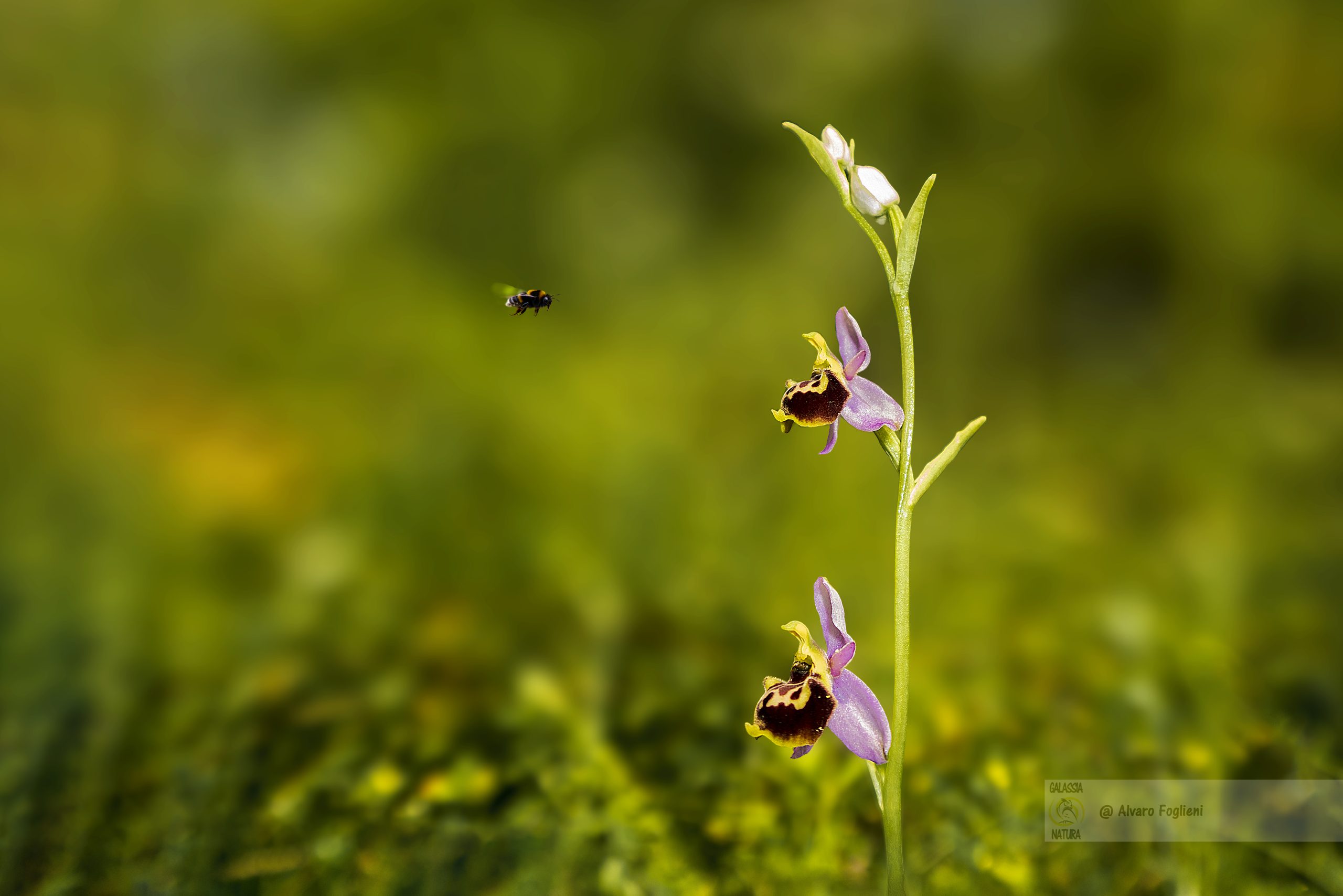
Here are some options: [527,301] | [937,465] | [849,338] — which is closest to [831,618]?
[937,465]

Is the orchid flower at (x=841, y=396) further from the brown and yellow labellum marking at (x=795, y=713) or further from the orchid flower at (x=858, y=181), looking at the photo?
the brown and yellow labellum marking at (x=795, y=713)

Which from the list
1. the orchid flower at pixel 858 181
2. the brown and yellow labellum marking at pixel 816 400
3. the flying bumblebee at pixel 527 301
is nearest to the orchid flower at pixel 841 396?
the brown and yellow labellum marking at pixel 816 400

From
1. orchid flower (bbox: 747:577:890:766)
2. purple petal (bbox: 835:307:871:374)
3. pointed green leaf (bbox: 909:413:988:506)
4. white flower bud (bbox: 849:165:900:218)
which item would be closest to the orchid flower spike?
white flower bud (bbox: 849:165:900:218)

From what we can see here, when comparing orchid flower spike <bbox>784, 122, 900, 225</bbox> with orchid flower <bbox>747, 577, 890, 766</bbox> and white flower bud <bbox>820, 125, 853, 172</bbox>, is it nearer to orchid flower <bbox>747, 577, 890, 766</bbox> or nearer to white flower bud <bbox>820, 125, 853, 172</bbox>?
white flower bud <bbox>820, 125, 853, 172</bbox>

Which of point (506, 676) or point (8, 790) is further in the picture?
point (506, 676)

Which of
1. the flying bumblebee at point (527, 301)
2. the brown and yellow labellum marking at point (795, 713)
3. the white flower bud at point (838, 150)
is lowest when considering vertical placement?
the brown and yellow labellum marking at point (795, 713)

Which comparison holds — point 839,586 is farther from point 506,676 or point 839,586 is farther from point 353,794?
point 353,794

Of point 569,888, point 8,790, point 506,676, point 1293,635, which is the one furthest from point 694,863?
point 1293,635
